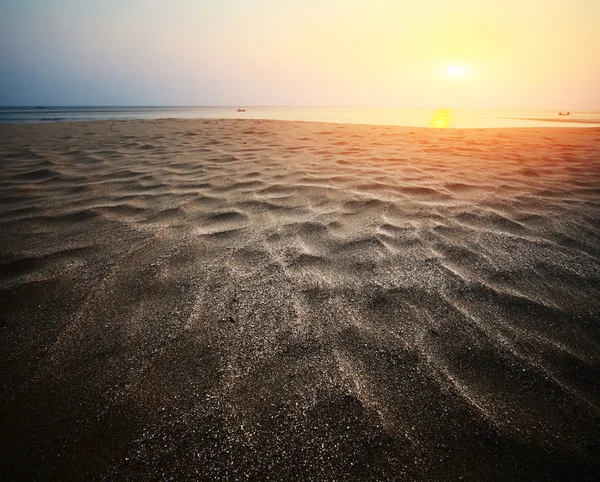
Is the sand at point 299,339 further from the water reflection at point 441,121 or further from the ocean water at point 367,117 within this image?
the ocean water at point 367,117

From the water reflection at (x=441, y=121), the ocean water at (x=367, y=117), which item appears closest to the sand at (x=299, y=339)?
the water reflection at (x=441, y=121)

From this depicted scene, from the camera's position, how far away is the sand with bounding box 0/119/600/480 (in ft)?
2.54

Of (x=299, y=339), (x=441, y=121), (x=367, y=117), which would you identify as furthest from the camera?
(x=367, y=117)

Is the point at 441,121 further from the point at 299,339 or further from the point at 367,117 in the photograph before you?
the point at 299,339

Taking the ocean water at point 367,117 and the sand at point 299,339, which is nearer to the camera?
the sand at point 299,339

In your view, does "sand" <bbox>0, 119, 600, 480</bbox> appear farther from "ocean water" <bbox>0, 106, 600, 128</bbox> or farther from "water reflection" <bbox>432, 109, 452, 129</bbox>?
"ocean water" <bbox>0, 106, 600, 128</bbox>

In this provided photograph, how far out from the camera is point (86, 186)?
284 cm

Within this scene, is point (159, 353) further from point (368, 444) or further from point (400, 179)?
point (400, 179)

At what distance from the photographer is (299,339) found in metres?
1.12


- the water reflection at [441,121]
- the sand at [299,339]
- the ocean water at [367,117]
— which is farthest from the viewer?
the ocean water at [367,117]

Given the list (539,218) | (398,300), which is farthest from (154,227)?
(539,218)

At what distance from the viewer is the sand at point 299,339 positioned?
774 mm

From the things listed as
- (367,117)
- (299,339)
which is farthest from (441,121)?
(299,339)

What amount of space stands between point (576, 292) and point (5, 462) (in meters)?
2.28
